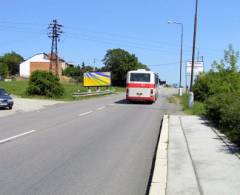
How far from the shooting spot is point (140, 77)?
35.8 m

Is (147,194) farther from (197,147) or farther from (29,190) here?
(197,147)

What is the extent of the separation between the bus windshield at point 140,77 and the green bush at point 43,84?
387 inches

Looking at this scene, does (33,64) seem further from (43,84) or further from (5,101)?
(5,101)

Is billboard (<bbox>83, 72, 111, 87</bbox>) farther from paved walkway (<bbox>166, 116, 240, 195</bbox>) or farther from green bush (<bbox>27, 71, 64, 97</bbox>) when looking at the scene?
paved walkway (<bbox>166, 116, 240, 195</bbox>)

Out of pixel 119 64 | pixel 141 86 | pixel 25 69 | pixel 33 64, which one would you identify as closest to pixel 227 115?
pixel 141 86

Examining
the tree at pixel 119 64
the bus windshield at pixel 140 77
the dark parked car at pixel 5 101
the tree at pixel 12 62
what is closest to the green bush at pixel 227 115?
the dark parked car at pixel 5 101

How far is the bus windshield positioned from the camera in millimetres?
35688

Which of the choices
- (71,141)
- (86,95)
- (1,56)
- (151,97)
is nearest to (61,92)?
(86,95)

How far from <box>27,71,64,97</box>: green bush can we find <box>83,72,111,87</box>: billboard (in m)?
16.5

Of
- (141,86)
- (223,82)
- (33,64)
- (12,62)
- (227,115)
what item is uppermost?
(12,62)

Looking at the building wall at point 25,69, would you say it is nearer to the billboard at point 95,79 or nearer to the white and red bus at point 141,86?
the billboard at point 95,79

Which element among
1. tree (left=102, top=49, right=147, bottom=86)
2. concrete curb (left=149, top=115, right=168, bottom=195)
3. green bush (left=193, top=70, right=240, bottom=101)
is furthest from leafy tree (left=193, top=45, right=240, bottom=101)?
tree (left=102, top=49, right=147, bottom=86)

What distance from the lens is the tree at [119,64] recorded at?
12194cm

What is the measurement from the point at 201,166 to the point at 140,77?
91.2ft
